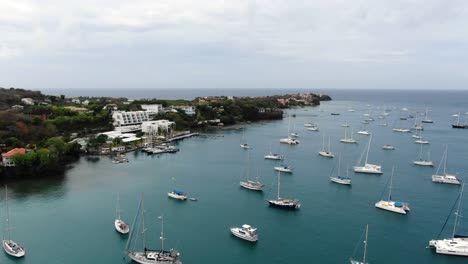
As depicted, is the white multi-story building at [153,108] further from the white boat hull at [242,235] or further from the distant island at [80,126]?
the white boat hull at [242,235]

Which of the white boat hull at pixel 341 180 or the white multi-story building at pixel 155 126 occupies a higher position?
the white multi-story building at pixel 155 126

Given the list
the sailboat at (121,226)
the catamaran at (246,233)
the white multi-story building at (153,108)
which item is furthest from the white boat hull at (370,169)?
the white multi-story building at (153,108)

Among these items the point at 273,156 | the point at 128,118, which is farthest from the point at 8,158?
the point at 128,118

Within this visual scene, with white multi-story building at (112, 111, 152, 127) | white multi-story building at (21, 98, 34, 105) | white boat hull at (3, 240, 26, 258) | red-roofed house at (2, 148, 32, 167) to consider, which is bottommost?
white boat hull at (3, 240, 26, 258)

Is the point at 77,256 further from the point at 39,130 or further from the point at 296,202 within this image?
the point at 39,130

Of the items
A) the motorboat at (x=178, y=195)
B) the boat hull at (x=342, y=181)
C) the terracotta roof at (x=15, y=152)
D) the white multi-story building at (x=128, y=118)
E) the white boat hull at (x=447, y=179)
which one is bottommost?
the motorboat at (x=178, y=195)

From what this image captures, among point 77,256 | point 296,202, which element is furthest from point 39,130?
point 296,202

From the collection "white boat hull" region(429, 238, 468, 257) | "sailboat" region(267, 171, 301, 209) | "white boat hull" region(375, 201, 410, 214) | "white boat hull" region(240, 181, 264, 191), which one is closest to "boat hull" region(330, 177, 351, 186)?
"white boat hull" region(375, 201, 410, 214)

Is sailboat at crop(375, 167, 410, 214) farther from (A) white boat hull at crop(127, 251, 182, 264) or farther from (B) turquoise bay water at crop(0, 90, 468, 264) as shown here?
(A) white boat hull at crop(127, 251, 182, 264)
